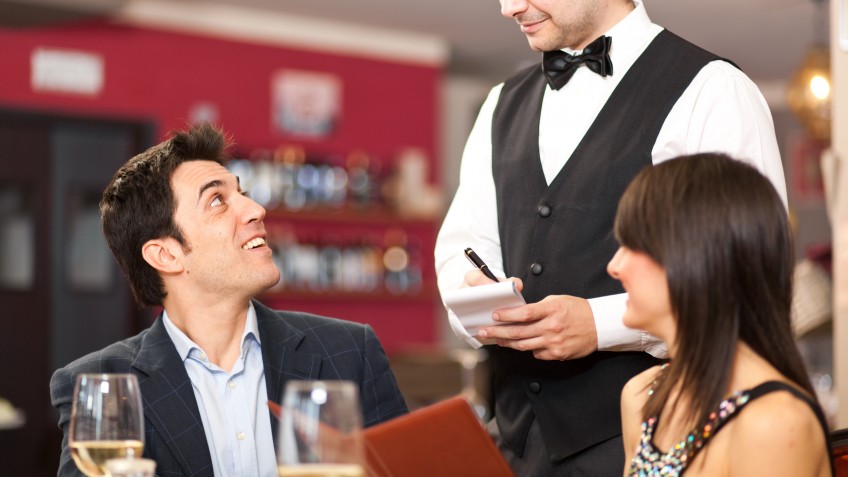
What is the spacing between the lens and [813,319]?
14.3 ft

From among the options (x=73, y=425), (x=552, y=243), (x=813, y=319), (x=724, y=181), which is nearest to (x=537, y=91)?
(x=552, y=243)

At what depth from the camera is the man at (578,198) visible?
1810 millimetres

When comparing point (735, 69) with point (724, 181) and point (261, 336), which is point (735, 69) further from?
point (261, 336)

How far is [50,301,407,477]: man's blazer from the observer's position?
184 centimetres

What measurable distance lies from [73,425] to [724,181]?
0.88 m

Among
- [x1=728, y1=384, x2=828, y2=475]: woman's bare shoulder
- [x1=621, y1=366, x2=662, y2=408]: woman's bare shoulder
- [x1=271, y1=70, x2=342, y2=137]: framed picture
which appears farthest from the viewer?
[x1=271, y1=70, x2=342, y2=137]: framed picture

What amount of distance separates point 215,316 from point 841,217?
2095mm

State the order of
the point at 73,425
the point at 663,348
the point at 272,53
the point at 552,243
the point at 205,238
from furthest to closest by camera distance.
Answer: the point at 272,53
the point at 205,238
the point at 552,243
the point at 663,348
the point at 73,425

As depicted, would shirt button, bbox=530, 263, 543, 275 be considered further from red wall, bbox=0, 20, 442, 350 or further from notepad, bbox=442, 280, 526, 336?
red wall, bbox=0, 20, 442, 350

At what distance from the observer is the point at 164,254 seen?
213cm

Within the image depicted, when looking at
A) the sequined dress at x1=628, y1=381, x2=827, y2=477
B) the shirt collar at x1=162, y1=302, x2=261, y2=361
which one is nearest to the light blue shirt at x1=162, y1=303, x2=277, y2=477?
Answer: the shirt collar at x1=162, y1=302, x2=261, y2=361

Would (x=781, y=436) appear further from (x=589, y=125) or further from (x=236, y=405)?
(x=236, y=405)

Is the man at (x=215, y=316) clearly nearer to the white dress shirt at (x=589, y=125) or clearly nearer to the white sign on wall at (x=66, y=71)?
the white dress shirt at (x=589, y=125)

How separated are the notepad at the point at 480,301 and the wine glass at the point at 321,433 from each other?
644mm
